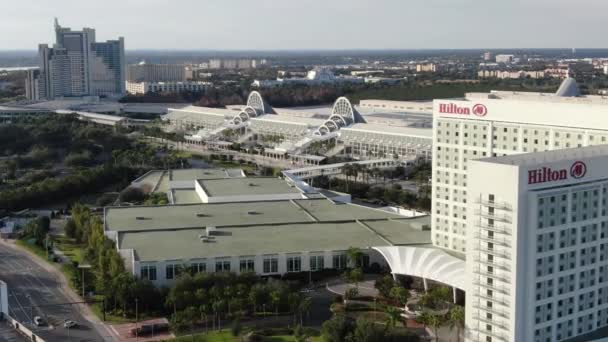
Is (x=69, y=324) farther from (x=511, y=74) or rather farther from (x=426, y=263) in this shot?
(x=511, y=74)

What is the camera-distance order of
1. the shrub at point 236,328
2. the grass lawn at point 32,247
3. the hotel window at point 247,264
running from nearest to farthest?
the shrub at point 236,328 → the hotel window at point 247,264 → the grass lawn at point 32,247

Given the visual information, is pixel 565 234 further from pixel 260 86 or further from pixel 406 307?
pixel 260 86

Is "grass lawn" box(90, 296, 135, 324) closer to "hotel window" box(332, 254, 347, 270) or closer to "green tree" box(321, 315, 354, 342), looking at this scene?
"green tree" box(321, 315, 354, 342)

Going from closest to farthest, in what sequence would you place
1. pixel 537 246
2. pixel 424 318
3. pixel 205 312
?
pixel 537 246 → pixel 424 318 → pixel 205 312

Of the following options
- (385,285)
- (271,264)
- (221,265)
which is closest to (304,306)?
(385,285)

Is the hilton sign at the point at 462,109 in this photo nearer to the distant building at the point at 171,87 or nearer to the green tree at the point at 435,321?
the green tree at the point at 435,321

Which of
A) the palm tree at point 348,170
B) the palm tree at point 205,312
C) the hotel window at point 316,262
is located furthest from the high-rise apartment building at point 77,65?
the palm tree at point 205,312
